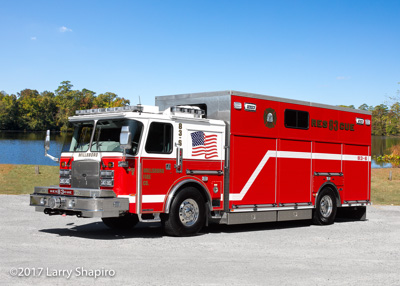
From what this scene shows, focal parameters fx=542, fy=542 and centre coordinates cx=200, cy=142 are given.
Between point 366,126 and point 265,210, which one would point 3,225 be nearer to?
point 265,210

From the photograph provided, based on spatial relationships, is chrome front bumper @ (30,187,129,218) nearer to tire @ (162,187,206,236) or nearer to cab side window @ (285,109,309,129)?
tire @ (162,187,206,236)

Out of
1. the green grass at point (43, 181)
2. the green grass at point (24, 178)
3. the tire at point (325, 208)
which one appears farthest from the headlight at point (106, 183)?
the green grass at point (24, 178)

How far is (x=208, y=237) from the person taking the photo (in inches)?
472

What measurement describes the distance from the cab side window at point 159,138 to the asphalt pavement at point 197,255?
1.88m

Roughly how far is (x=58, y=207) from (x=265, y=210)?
5054mm

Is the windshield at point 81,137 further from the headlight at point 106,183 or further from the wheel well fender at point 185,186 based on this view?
the wheel well fender at point 185,186

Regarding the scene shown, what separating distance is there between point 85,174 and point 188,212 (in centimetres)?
234

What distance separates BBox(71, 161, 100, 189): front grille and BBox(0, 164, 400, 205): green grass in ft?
52.1

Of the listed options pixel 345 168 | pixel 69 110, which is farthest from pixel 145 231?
pixel 69 110

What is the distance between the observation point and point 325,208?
15.4 m

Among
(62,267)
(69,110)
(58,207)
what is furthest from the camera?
(69,110)

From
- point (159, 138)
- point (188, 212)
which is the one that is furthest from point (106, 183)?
point (188, 212)

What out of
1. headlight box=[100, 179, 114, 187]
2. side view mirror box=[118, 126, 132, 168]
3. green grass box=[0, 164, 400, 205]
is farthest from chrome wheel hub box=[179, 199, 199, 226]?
green grass box=[0, 164, 400, 205]

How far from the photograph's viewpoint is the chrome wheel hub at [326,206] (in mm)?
15219
